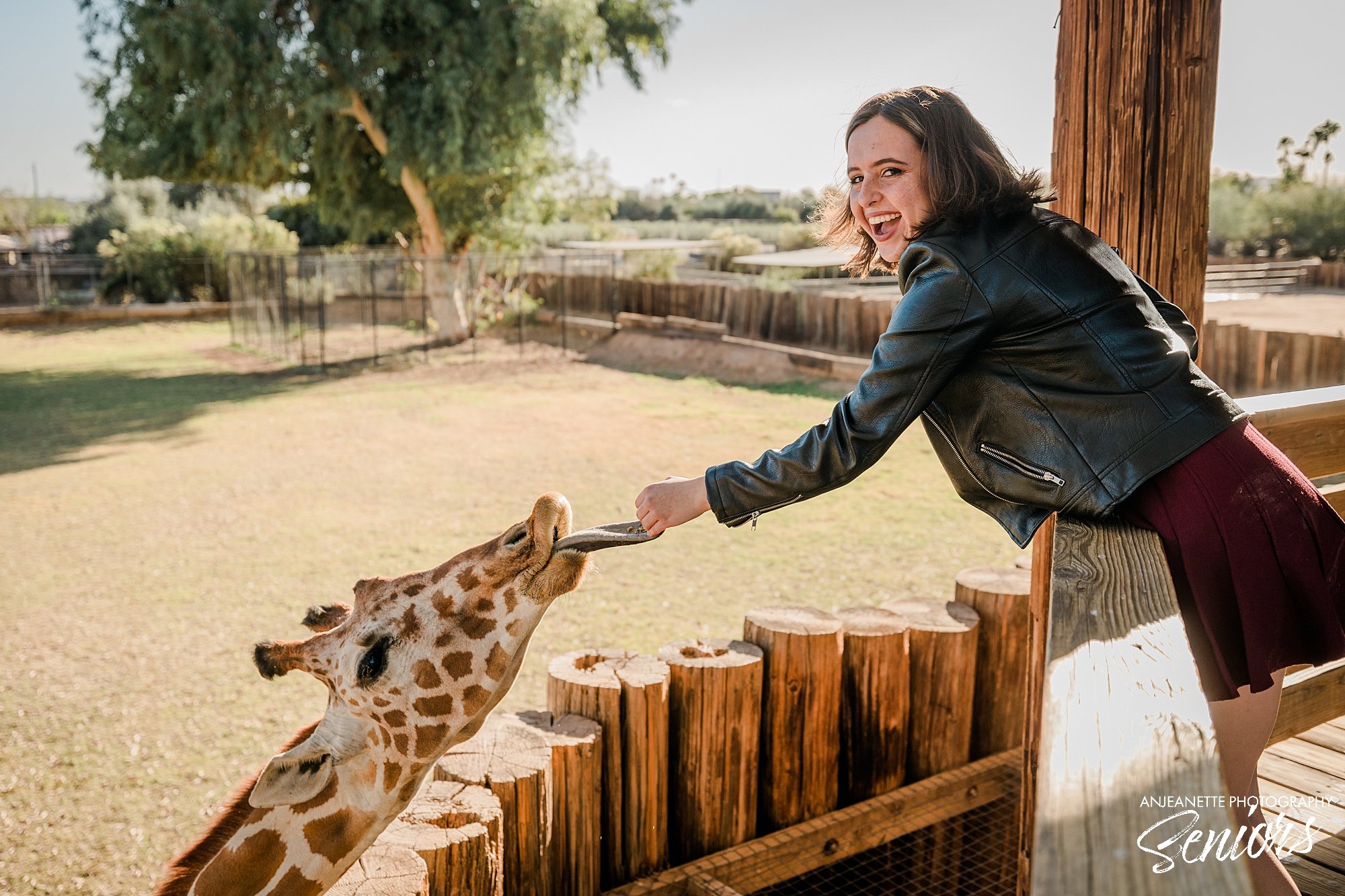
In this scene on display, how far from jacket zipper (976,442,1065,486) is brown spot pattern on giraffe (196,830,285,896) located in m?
1.75

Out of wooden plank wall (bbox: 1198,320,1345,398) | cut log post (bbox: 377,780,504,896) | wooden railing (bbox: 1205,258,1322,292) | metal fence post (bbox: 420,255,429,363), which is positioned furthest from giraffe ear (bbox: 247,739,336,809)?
wooden railing (bbox: 1205,258,1322,292)

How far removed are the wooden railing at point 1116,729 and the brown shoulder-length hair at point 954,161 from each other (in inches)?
24.8

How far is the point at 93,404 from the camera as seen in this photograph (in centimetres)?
1494

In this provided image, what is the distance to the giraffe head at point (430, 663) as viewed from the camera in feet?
7.15

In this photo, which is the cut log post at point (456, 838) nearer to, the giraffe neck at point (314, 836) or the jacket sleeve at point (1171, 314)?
the giraffe neck at point (314, 836)

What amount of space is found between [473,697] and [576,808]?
1.07m

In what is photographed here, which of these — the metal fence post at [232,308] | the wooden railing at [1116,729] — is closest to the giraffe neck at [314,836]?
the wooden railing at [1116,729]

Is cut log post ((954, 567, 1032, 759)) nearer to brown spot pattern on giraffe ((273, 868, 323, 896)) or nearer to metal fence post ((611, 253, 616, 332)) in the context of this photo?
brown spot pattern on giraffe ((273, 868, 323, 896))

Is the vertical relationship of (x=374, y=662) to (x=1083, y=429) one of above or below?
below

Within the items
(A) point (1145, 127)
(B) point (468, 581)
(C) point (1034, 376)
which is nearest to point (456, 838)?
(B) point (468, 581)

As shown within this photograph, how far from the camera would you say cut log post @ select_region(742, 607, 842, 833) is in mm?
3609

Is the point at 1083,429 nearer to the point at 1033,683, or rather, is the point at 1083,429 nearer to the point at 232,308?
the point at 1033,683

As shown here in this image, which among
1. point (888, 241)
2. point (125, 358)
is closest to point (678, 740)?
point (888, 241)

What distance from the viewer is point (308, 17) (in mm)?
18797
